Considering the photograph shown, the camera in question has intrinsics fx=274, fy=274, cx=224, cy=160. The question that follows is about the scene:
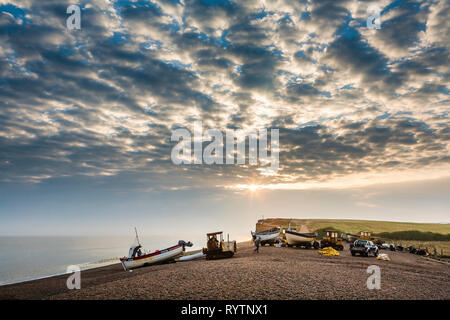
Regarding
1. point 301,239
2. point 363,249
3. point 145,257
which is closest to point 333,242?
point 301,239

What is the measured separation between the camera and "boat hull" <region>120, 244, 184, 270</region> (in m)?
36.1

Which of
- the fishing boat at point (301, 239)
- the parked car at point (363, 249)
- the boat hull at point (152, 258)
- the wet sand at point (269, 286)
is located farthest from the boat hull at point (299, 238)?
the wet sand at point (269, 286)

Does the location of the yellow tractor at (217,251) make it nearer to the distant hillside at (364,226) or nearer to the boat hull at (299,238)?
the boat hull at (299,238)

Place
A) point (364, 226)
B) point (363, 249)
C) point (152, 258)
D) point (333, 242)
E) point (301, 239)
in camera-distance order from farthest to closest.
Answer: point (364, 226) < point (301, 239) < point (333, 242) < point (363, 249) < point (152, 258)

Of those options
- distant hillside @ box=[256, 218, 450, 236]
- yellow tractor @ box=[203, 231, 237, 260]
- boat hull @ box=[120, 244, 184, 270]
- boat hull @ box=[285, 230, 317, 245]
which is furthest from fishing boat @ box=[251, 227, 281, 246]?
distant hillside @ box=[256, 218, 450, 236]

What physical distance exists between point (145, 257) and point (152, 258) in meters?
1.07

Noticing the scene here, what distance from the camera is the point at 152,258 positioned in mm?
37906

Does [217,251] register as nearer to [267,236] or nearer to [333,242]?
[333,242]
